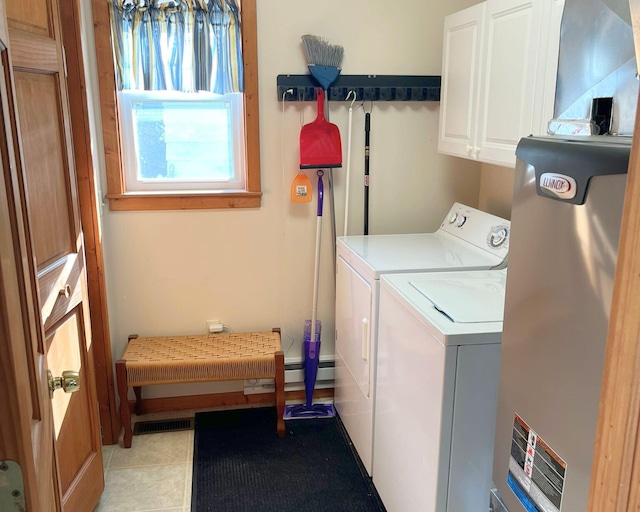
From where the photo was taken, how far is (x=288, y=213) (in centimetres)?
298

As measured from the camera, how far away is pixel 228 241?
9.70 ft

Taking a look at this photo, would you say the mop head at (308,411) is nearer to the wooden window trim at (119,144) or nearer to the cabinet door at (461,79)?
the wooden window trim at (119,144)

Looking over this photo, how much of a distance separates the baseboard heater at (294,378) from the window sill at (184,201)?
0.90 metres

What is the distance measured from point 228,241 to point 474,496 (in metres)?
1.73

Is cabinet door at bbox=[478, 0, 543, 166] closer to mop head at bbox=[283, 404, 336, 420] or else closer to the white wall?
the white wall

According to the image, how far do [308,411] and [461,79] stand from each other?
1.81 metres

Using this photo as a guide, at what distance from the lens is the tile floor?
2.37m

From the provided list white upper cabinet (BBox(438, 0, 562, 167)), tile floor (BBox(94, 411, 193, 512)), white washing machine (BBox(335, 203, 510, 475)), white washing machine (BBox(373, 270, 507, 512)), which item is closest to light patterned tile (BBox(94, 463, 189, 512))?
tile floor (BBox(94, 411, 193, 512))

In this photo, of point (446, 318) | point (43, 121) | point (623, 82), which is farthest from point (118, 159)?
point (623, 82)

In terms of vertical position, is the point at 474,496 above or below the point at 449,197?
below

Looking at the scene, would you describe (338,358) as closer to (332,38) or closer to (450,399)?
(450,399)

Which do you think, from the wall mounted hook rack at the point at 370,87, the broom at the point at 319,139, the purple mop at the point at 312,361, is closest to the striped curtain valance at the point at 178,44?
the wall mounted hook rack at the point at 370,87

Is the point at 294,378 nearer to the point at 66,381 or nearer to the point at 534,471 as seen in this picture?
the point at 66,381

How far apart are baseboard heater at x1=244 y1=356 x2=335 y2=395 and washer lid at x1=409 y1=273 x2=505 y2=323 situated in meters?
1.18
